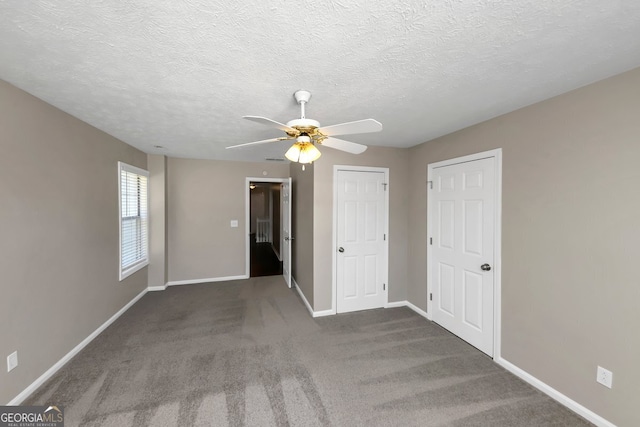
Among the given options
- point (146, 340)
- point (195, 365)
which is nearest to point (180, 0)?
point (195, 365)

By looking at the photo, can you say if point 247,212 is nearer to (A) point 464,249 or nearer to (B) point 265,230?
(A) point 464,249

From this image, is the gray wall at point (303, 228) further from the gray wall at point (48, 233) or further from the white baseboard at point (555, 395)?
the gray wall at point (48, 233)

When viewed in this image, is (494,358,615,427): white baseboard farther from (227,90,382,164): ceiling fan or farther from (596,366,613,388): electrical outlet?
(227,90,382,164): ceiling fan

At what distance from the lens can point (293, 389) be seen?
6.36 ft

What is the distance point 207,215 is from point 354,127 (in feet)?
13.0

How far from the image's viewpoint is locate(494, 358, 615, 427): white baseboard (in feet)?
5.39

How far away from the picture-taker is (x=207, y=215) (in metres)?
4.59

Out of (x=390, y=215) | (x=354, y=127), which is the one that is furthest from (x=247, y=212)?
(x=354, y=127)

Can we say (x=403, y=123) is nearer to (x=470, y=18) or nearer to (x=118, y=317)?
(x=470, y=18)

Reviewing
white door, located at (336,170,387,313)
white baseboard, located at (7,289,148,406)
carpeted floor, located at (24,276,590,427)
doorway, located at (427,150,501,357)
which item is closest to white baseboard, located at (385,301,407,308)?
white door, located at (336,170,387,313)

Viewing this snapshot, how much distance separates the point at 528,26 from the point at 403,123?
132cm

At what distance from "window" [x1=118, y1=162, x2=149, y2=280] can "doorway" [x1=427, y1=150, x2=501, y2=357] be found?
4.15m

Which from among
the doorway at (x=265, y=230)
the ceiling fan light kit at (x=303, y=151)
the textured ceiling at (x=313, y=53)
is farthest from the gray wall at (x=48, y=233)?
the doorway at (x=265, y=230)

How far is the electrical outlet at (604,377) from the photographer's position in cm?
159
